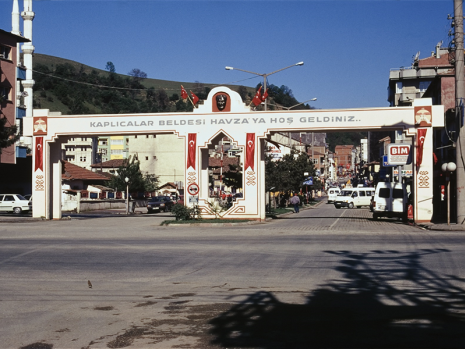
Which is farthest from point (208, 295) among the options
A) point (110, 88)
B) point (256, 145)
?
point (110, 88)

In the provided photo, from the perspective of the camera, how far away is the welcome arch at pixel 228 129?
103 feet

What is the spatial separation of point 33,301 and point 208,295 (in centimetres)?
293

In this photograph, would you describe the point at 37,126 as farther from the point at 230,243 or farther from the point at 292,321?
the point at 292,321

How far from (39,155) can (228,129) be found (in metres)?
11.6

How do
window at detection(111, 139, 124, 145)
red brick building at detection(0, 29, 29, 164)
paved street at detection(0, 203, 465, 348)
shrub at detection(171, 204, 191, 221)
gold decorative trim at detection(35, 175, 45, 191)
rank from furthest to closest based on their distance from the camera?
1. window at detection(111, 139, 124, 145)
2. red brick building at detection(0, 29, 29, 164)
3. gold decorative trim at detection(35, 175, 45, 191)
4. shrub at detection(171, 204, 191, 221)
5. paved street at detection(0, 203, 465, 348)

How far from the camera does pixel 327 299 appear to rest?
31.8 ft

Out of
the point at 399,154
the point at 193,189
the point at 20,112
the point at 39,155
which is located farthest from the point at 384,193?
the point at 20,112

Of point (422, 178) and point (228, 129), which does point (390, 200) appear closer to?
point (422, 178)

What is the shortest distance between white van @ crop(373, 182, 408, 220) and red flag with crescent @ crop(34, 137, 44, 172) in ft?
65.7

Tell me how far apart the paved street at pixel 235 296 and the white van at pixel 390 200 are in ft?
52.7

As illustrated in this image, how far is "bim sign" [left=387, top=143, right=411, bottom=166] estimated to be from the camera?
1396 inches

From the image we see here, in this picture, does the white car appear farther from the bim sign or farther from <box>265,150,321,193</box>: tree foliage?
the bim sign

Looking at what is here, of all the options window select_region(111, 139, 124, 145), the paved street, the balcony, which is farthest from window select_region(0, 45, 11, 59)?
window select_region(111, 139, 124, 145)

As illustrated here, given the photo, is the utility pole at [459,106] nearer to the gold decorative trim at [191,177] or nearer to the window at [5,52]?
the gold decorative trim at [191,177]
